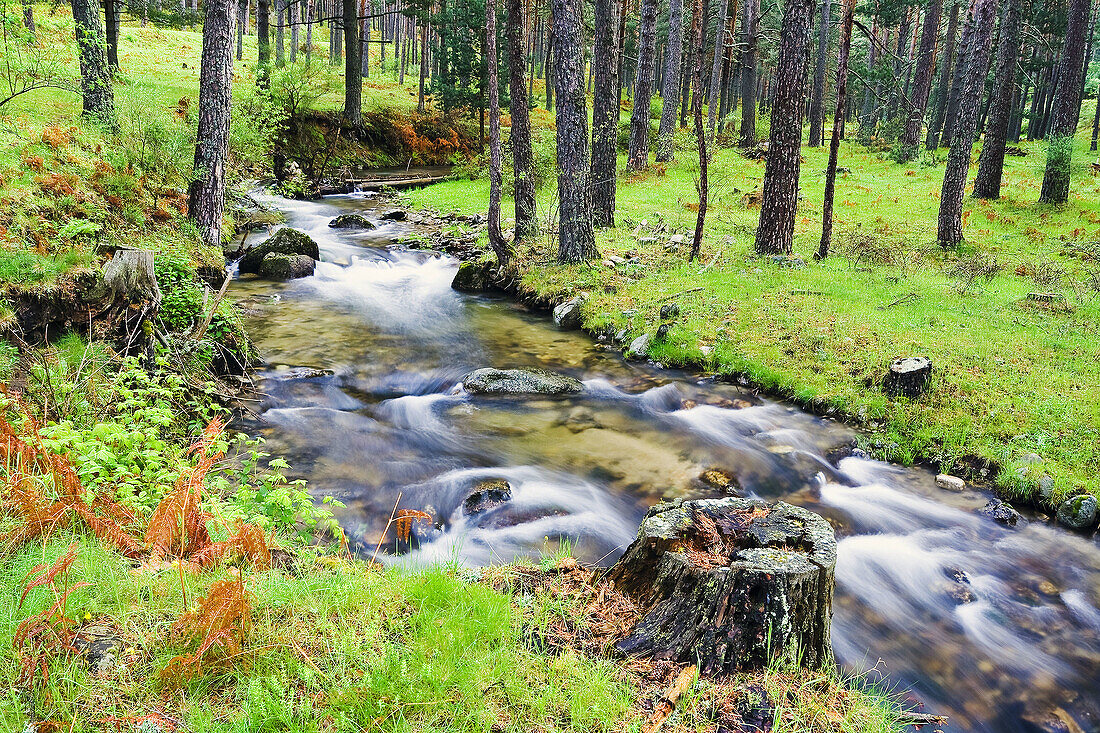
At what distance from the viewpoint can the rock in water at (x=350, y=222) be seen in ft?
63.6

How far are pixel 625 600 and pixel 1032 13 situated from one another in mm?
43151

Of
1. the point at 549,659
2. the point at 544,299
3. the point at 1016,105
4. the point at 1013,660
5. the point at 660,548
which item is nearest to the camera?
the point at 549,659

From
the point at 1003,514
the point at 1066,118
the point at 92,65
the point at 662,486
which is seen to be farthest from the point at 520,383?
the point at 1066,118

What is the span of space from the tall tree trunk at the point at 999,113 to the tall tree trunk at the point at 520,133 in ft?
44.1

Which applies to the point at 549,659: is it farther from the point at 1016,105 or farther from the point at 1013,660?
the point at 1016,105

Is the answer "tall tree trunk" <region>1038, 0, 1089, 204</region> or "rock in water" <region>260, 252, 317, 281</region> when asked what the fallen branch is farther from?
"tall tree trunk" <region>1038, 0, 1089, 204</region>

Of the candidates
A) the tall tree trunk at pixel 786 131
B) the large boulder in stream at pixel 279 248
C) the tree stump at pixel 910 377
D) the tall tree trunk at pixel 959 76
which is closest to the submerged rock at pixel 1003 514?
the tree stump at pixel 910 377

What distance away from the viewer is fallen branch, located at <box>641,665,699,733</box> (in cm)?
314

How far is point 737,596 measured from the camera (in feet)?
11.7

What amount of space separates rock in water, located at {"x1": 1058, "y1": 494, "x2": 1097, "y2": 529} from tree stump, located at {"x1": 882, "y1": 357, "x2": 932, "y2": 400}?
6.61ft

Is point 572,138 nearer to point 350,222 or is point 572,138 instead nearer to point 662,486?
point 662,486

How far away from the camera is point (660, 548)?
158 inches

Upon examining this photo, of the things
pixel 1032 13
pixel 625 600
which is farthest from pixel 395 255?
pixel 1032 13

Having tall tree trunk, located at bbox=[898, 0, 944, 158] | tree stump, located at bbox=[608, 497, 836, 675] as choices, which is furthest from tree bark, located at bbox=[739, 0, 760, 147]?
tree stump, located at bbox=[608, 497, 836, 675]
